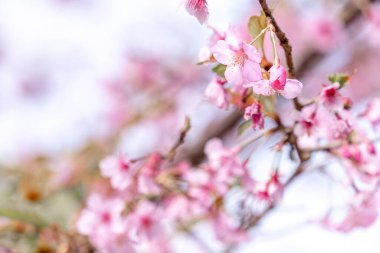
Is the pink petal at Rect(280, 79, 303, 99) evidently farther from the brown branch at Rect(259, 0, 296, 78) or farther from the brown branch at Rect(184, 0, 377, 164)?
the brown branch at Rect(184, 0, 377, 164)

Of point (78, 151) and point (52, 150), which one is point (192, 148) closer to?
point (78, 151)

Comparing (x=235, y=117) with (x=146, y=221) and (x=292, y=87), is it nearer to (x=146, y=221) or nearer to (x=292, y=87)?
(x=146, y=221)

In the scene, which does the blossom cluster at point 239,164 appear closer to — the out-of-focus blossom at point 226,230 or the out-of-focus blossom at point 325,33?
the out-of-focus blossom at point 226,230

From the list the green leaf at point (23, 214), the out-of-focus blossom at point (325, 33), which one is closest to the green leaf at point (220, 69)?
the green leaf at point (23, 214)

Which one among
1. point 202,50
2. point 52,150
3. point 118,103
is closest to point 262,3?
point 202,50

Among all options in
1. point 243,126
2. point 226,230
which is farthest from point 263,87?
point 226,230

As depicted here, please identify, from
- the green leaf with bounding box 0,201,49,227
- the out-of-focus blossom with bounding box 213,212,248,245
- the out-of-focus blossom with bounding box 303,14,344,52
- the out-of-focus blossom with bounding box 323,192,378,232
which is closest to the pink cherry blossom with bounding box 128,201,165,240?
the out-of-focus blossom with bounding box 213,212,248,245
